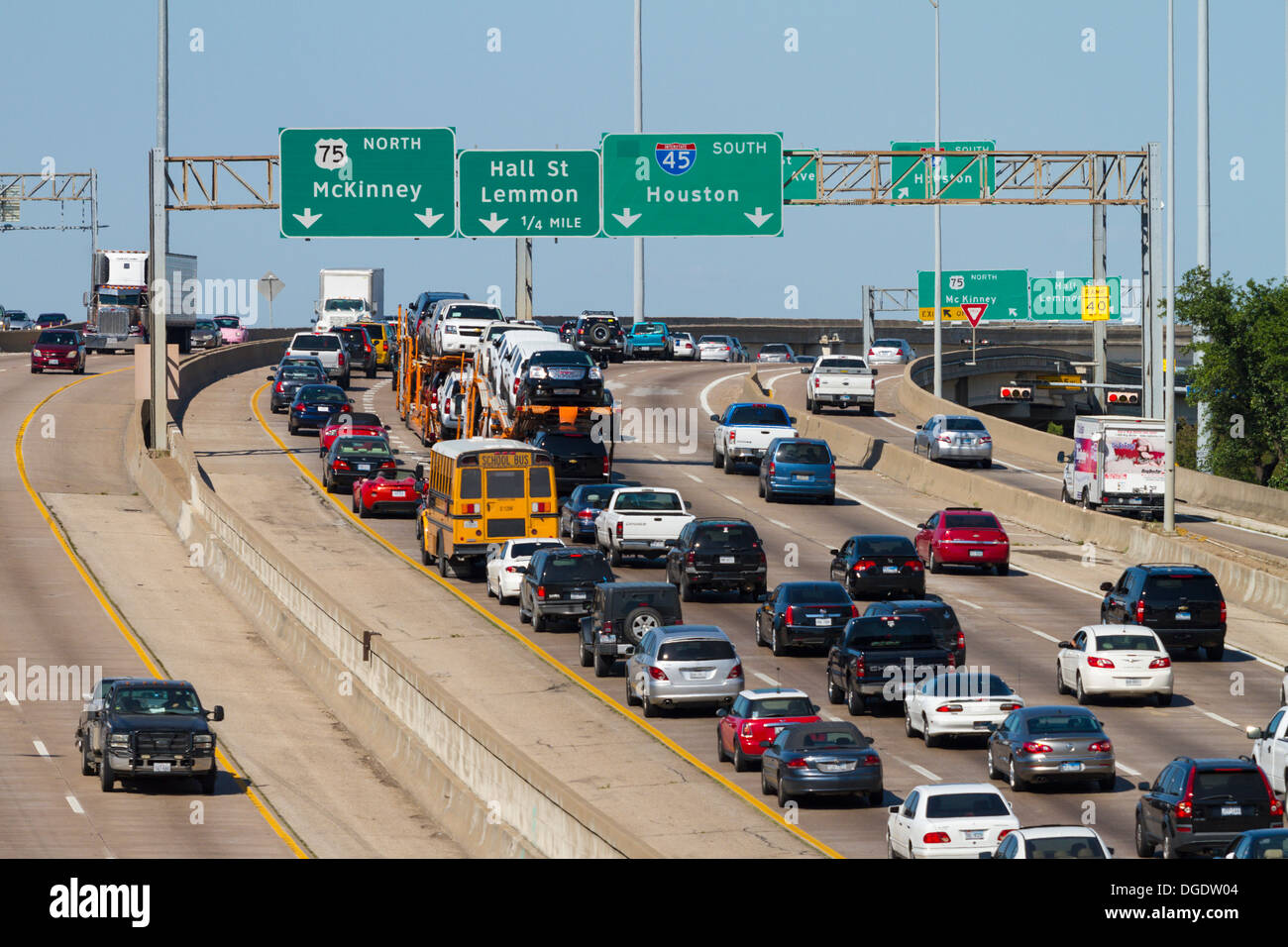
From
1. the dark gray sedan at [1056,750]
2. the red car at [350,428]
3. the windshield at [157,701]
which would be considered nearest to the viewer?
the dark gray sedan at [1056,750]

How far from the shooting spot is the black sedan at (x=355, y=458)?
177 feet

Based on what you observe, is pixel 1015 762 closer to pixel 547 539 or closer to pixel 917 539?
pixel 547 539

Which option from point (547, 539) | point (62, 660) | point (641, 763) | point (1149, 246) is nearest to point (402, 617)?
point (547, 539)

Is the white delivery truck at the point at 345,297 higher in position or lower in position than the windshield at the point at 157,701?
higher

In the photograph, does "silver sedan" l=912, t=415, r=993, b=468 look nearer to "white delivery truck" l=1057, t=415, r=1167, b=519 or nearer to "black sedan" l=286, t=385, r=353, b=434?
"white delivery truck" l=1057, t=415, r=1167, b=519

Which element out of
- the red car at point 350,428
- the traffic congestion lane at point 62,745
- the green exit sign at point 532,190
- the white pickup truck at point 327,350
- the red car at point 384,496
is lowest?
the traffic congestion lane at point 62,745

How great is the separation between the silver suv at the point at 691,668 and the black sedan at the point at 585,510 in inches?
536

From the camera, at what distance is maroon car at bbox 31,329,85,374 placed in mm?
84312

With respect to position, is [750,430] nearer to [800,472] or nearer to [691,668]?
[800,472]

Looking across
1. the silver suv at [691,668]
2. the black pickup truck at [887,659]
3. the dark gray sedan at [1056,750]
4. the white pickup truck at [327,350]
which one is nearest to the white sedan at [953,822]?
the dark gray sedan at [1056,750]

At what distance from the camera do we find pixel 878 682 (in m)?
31.8

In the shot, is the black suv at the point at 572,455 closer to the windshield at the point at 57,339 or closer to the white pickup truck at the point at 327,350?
the white pickup truck at the point at 327,350

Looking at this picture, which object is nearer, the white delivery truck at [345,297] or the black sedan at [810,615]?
the black sedan at [810,615]
